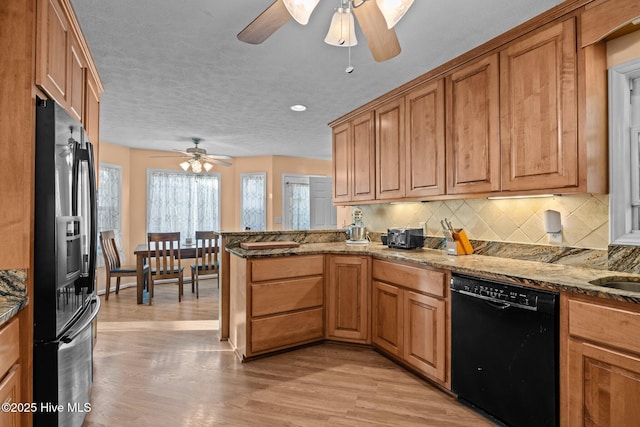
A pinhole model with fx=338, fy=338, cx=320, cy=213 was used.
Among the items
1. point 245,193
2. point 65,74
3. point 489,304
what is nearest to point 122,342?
point 65,74

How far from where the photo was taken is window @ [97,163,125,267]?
17.8ft

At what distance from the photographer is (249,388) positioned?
→ 7.50 feet

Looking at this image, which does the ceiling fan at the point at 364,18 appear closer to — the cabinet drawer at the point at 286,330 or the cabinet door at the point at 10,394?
the cabinet door at the point at 10,394

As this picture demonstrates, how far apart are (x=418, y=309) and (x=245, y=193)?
17.1ft

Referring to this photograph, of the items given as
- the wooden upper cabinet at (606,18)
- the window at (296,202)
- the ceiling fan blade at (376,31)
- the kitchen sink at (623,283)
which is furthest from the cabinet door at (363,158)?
the window at (296,202)

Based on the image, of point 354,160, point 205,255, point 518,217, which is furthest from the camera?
point 205,255

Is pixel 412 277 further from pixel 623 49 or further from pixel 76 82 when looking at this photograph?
pixel 76 82

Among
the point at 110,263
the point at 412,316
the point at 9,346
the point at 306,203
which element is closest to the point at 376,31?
the point at 412,316

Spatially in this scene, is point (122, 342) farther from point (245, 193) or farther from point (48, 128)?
point (245, 193)

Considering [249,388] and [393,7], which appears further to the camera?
[249,388]

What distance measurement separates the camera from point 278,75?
299cm

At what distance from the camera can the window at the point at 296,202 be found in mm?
7027

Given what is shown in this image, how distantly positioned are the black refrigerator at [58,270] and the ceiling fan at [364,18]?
98cm

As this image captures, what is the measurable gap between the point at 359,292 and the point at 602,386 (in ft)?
5.66
